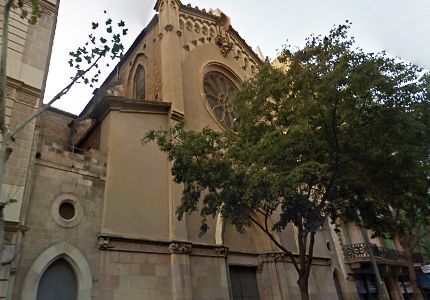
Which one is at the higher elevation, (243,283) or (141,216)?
(141,216)

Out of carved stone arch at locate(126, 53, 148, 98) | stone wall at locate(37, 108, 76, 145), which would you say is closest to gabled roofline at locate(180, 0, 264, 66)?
carved stone arch at locate(126, 53, 148, 98)

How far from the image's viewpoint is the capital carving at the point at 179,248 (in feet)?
36.1

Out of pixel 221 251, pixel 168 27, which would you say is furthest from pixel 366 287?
pixel 168 27

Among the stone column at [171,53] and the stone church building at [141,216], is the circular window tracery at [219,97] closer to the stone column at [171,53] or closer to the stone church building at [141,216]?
the stone church building at [141,216]

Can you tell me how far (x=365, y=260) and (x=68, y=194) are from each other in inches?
663

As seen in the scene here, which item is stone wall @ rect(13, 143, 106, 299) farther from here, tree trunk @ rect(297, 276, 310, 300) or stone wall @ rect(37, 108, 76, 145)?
stone wall @ rect(37, 108, 76, 145)

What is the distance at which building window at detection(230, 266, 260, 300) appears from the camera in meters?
13.2

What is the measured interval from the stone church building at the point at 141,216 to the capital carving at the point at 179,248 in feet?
0.11

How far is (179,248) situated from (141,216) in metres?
1.69

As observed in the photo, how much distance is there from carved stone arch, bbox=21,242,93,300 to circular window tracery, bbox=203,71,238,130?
9.89 m

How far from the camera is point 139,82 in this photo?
18109mm

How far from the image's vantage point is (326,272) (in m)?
17.3

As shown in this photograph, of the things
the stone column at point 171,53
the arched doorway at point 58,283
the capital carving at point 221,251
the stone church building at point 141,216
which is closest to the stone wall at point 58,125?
the stone church building at point 141,216

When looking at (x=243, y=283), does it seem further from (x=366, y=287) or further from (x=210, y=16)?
(x=210, y=16)
